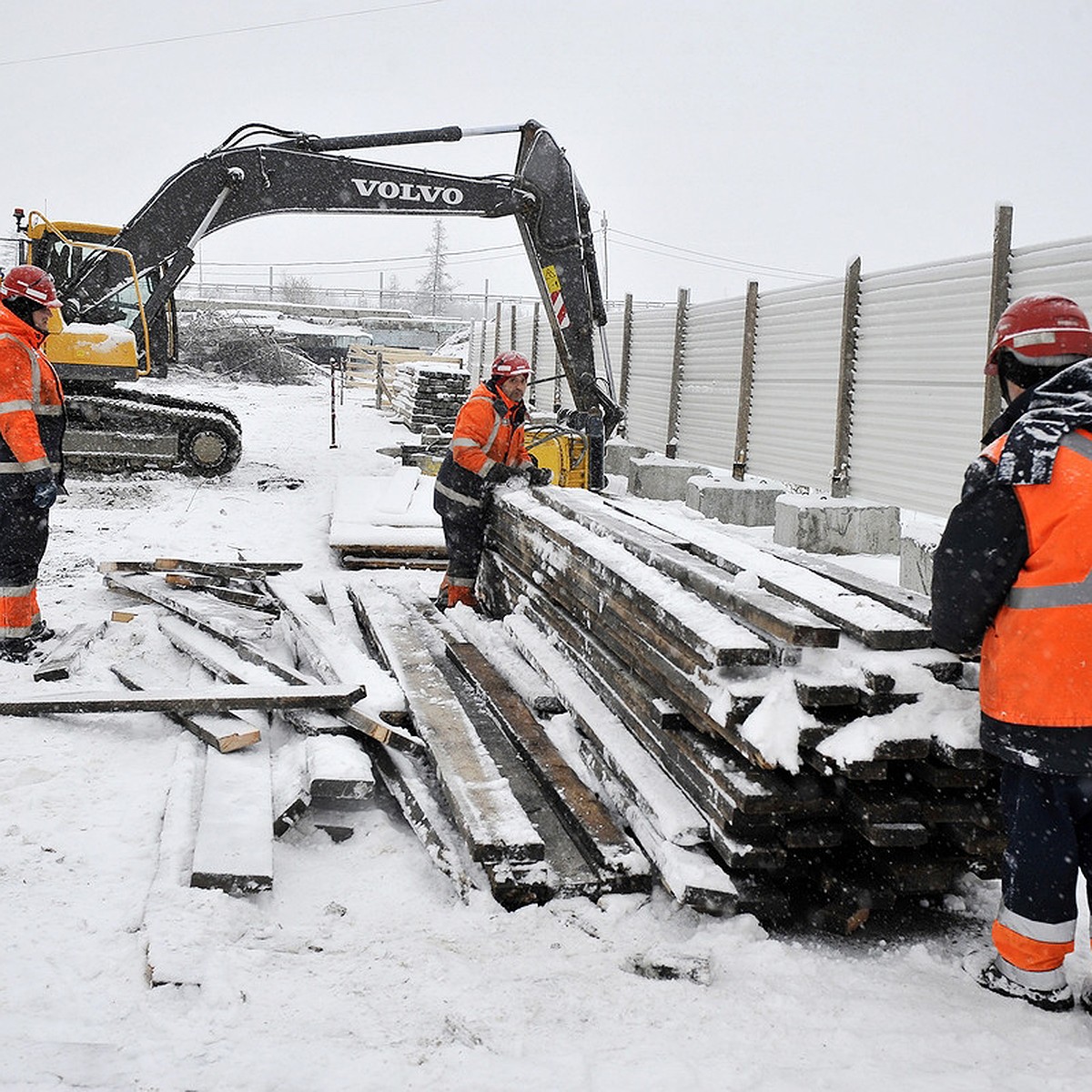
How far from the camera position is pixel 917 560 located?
7906mm

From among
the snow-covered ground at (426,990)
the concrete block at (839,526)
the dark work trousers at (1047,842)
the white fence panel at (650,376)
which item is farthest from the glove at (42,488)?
the white fence panel at (650,376)

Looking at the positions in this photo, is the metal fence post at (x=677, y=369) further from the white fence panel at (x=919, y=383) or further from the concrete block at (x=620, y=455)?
the white fence panel at (x=919, y=383)

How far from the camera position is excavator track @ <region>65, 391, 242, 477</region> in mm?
13367

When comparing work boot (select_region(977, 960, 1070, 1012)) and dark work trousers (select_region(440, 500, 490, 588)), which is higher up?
dark work trousers (select_region(440, 500, 490, 588))

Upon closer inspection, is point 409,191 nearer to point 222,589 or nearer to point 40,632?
point 222,589

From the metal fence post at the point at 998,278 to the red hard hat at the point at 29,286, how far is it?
7308 millimetres

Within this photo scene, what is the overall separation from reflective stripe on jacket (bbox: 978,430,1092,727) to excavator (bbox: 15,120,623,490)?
7.55 m

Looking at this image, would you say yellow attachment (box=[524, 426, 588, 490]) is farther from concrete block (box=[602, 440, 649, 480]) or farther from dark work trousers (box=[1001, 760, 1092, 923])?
dark work trousers (box=[1001, 760, 1092, 923])

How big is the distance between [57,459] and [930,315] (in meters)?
7.74

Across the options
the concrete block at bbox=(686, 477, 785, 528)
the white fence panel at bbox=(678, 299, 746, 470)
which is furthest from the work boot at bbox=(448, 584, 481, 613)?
the white fence panel at bbox=(678, 299, 746, 470)

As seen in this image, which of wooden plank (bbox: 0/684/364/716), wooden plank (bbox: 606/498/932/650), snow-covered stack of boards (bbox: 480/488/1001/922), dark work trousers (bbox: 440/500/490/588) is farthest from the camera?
dark work trousers (bbox: 440/500/490/588)

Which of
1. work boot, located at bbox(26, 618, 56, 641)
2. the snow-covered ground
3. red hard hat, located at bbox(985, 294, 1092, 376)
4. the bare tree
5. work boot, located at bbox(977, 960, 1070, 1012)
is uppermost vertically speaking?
the bare tree

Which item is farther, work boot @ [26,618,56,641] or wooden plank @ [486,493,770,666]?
work boot @ [26,618,56,641]

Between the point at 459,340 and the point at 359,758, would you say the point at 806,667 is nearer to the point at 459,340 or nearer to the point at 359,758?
the point at 359,758
